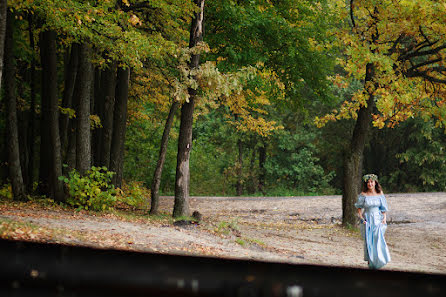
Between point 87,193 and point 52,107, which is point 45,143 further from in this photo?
point 87,193

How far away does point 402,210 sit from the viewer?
21.3 m

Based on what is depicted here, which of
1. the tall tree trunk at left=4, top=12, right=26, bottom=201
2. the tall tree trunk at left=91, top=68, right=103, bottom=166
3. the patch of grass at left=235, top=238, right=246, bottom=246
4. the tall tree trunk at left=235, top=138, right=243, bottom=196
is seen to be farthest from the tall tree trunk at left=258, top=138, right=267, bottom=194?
the patch of grass at left=235, top=238, right=246, bottom=246

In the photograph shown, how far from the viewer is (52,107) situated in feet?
47.9

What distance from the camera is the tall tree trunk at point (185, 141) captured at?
13844mm

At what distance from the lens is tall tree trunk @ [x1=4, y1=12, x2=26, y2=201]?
14.3 metres

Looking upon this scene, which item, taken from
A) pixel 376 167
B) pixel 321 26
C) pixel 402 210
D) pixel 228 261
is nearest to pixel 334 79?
pixel 321 26

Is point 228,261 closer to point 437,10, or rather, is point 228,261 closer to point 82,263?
point 82,263

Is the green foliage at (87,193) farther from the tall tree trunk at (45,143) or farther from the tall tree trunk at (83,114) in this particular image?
the tall tree trunk at (45,143)

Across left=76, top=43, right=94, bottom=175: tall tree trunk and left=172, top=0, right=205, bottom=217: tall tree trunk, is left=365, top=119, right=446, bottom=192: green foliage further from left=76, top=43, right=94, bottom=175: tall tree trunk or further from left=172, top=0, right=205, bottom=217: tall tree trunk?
left=76, top=43, right=94, bottom=175: tall tree trunk

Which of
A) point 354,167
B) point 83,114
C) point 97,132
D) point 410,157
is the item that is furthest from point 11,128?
point 410,157

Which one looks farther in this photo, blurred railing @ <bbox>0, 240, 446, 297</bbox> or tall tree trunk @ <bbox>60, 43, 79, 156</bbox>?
tall tree trunk @ <bbox>60, 43, 79, 156</bbox>

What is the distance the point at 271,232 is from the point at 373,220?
6.54m

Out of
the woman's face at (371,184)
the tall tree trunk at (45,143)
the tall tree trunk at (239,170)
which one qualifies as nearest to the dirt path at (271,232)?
the woman's face at (371,184)

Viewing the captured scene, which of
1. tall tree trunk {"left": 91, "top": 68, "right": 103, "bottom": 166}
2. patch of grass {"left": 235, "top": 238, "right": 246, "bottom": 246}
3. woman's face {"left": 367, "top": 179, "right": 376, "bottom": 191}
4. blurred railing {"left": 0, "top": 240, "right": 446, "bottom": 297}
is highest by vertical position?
tall tree trunk {"left": 91, "top": 68, "right": 103, "bottom": 166}
